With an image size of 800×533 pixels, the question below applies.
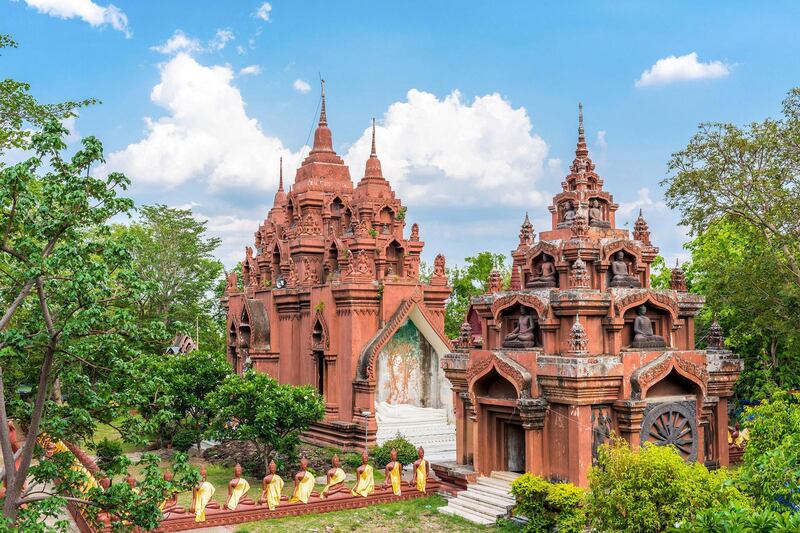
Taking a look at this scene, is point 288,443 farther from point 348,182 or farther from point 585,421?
point 348,182

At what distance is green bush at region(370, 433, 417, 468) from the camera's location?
22.2 meters

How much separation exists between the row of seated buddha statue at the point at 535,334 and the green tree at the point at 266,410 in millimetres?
5780

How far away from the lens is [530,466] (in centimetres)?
1702

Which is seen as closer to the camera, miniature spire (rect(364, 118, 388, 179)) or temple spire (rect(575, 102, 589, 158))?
temple spire (rect(575, 102, 589, 158))

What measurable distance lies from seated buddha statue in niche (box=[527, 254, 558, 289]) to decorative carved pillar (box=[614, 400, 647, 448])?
10.5 ft

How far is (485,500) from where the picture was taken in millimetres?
17531

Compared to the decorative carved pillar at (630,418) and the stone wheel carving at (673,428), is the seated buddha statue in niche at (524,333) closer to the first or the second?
the decorative carved pillar at (630,418)

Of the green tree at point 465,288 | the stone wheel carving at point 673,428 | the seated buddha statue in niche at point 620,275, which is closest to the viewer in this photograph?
the stone wheel carving at point 673,428

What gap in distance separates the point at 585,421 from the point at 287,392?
7.97 m

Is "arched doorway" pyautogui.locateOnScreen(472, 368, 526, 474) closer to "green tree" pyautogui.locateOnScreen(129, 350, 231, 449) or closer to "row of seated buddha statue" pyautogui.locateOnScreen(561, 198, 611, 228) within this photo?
"row of seated buddha statue" pyautogui.locateOnScreen(561, 198, 611, 228)

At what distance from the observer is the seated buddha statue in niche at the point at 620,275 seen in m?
18.2

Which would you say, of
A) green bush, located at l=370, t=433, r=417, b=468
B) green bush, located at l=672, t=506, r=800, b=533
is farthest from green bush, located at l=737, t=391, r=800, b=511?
green bush, located at l=370, t=433, r=417, b=468

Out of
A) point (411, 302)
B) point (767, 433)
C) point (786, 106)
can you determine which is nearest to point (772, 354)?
point (786, 106)

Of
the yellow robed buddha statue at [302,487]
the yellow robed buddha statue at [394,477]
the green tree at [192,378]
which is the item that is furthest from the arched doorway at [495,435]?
the green tree at [192,378]
